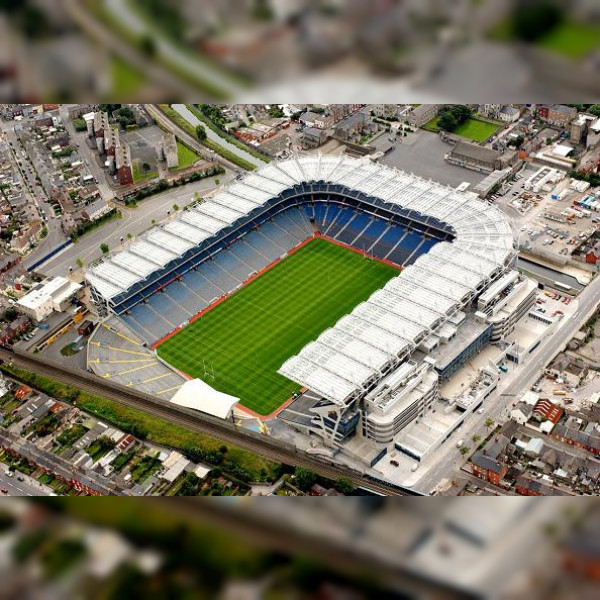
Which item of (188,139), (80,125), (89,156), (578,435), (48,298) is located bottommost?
(48,298)

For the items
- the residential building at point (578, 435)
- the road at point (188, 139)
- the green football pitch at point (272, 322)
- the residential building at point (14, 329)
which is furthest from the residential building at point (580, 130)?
the residential building at point (14, 329)

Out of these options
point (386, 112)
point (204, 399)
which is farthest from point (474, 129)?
point (204, 399)

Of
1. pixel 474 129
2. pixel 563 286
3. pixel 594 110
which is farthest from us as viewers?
pixel 474 129

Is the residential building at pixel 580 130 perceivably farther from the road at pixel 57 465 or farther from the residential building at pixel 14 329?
the road at pixel 57 465

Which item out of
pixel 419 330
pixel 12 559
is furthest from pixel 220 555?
pixel 419 330

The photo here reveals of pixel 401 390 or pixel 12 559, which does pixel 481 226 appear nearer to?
pixel 401 390

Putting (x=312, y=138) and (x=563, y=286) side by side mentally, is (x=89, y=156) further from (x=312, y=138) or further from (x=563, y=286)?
(x=563, y=286)
